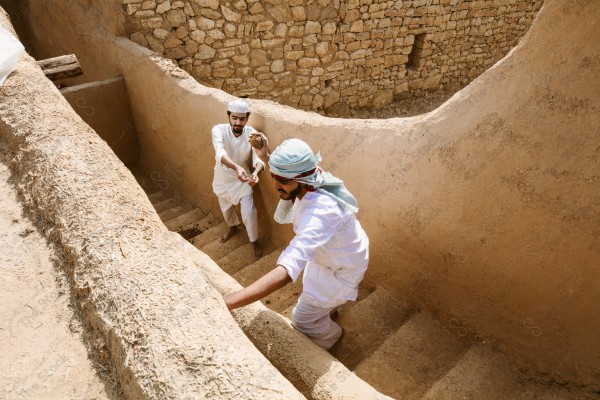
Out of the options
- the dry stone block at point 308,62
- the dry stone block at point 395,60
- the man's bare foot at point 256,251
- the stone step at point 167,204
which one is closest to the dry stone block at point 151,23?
the dry stone block at point 308,62

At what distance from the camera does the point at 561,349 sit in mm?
2625

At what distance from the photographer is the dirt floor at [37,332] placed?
5.28ft

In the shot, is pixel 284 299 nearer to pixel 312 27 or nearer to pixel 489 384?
pixel 489 384

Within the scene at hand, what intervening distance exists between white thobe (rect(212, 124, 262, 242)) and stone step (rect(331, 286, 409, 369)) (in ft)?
5.15

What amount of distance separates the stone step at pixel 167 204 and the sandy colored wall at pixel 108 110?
1.02 metres

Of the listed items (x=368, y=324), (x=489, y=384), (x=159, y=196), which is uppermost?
(x=489, y=384)

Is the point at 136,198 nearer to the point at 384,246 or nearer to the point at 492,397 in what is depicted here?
the point at 384,246

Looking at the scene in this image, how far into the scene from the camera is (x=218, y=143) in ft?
13.5

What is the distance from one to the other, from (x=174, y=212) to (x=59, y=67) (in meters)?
2.08

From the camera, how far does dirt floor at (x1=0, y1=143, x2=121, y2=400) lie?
161 cm

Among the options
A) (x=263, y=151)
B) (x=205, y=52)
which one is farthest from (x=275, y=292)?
(x=205, y=52)

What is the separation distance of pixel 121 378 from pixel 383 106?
23.6 feet

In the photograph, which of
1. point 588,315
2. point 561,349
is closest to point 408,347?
point 561,349

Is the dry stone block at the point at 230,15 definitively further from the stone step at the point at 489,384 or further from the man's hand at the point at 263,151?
the stone step at the point at 489,384
